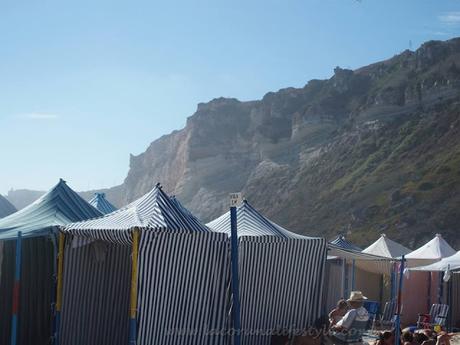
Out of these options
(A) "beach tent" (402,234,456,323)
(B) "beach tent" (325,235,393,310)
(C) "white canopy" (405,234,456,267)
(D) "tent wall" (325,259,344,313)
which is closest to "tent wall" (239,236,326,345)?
(B) "beach tent" (325,235,393,310)

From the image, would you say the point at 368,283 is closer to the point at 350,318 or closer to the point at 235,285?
the point at 350,318

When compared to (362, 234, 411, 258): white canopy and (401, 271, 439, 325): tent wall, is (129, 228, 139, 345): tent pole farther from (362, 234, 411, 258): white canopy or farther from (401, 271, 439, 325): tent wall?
(362, 234, 411, 258): white canopy

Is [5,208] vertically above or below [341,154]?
below

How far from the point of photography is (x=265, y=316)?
31.3ft

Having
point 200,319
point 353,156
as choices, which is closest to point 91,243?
point 200,319

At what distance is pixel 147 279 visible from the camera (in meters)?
7.97

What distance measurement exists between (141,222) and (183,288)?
1016mm

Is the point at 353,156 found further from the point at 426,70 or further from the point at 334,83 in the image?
the point at 334,83

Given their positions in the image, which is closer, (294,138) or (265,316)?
(265,316)

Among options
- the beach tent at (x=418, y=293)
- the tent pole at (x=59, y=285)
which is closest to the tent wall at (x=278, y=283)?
the tent pole at (x=59, y=285)

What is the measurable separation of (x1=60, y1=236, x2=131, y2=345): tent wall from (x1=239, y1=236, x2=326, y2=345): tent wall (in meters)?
1.74

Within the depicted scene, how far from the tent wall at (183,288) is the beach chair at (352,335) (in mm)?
1992

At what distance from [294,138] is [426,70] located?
1623cm

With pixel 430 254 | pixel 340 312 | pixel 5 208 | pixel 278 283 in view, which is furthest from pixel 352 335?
pixel 5 208
